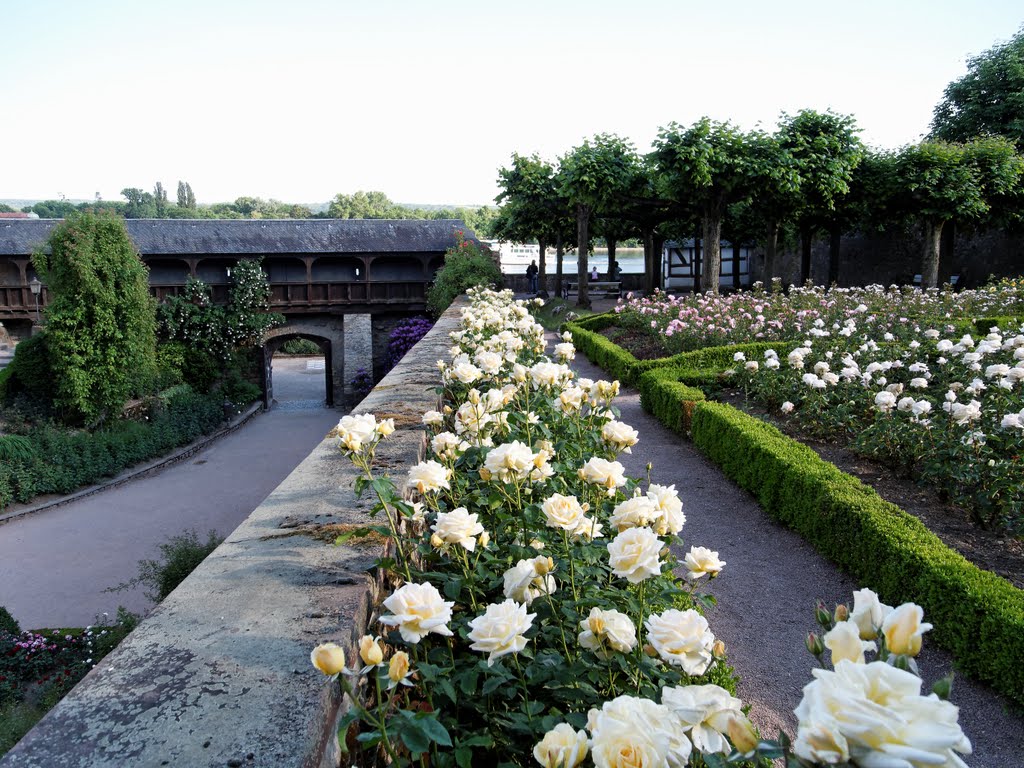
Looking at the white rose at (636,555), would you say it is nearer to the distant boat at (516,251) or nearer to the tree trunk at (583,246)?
the tree trunk at (583,246)

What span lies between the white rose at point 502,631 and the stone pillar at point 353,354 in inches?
887

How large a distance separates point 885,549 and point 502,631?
3455 millimetres

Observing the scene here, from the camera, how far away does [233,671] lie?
4.87 feet

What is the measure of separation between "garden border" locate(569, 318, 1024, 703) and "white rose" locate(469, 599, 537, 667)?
291 cm

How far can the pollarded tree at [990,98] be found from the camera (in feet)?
75.8

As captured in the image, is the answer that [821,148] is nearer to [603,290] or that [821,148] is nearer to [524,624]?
[603,290]

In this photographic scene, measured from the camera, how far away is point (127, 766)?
122 cm

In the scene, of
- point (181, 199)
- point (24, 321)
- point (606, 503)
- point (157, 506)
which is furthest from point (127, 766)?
point (181, 199)

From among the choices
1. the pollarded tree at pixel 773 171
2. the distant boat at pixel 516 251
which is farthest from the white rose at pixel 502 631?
the distant boat at pixel 516 251

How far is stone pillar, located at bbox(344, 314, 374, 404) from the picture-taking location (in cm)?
2342

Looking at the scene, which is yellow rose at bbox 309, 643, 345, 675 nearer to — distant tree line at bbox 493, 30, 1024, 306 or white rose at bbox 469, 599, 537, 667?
white rose at bbox 469, 599, 537, 667

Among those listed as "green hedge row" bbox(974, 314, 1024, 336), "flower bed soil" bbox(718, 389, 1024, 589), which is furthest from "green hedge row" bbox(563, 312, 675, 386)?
"green hedge row" bbox(974, 314, 1024, 336)

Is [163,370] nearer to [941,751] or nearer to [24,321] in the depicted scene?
[24,321]

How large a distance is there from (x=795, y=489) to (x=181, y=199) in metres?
77.3
